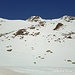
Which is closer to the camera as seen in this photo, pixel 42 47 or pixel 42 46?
pixel 42 47

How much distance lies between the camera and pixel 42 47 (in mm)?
22828

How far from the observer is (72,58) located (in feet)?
61.5

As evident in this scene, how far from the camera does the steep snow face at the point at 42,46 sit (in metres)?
18.1

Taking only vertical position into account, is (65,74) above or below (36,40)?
below

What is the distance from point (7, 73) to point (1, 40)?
16.8 metres

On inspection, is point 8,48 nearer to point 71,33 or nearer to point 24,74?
point 71,33

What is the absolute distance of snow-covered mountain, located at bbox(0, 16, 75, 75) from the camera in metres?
18.0

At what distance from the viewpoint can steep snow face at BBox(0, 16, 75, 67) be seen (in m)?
18.1

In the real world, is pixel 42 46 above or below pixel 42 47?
above

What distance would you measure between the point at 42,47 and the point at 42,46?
360 millimetres

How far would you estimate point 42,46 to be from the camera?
2317 centimetres

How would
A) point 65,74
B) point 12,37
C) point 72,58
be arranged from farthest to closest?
point 12,37
point 72,58
point 65,74

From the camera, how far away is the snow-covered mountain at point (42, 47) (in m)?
18.0

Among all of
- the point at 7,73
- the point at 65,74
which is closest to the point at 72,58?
the point at 65,74
